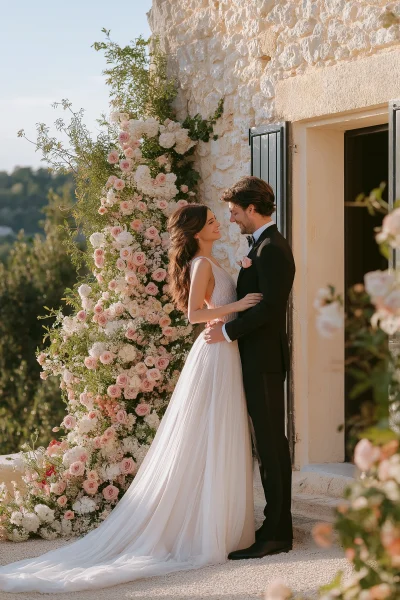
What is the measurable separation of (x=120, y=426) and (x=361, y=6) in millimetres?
2937

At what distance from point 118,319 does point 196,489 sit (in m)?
1.71

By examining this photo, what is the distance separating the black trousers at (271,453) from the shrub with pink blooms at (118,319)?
1387 millimetres

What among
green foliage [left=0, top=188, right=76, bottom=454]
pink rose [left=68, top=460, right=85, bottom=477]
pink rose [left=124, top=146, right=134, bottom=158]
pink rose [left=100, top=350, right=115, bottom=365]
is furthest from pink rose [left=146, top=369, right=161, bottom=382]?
green foliage [left=0, top=188, right=76, bottom=454]

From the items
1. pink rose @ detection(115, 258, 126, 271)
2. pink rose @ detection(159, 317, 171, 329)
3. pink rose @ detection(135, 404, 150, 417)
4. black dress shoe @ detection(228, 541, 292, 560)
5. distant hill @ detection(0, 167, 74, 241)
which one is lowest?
black dress shoe @ detection(228, 541, 292, 560)

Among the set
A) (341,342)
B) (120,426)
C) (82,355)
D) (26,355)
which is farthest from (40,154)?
(26,355)

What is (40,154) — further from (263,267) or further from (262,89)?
(263,267)

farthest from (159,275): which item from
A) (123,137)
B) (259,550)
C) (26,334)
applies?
(26,334)

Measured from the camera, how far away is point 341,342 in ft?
18.9

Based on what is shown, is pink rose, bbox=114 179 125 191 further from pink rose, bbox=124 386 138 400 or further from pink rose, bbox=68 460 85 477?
pink rose, bbox=68 460 85 477

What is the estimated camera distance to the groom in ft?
15.6

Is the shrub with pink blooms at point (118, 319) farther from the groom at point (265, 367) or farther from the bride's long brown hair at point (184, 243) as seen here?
the groom at point (265, 367)

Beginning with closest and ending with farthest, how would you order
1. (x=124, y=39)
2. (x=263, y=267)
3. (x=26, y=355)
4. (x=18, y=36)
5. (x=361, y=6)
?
(x=263, y=267)
(x=361, y=6)
(x=124, y=39)
(x=18, y=36)
(x=26, y=355)

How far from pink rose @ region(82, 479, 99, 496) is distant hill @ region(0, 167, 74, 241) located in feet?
72.9

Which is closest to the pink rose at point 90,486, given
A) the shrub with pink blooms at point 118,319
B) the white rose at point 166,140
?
the shrub with pink blooms at point 118,319
